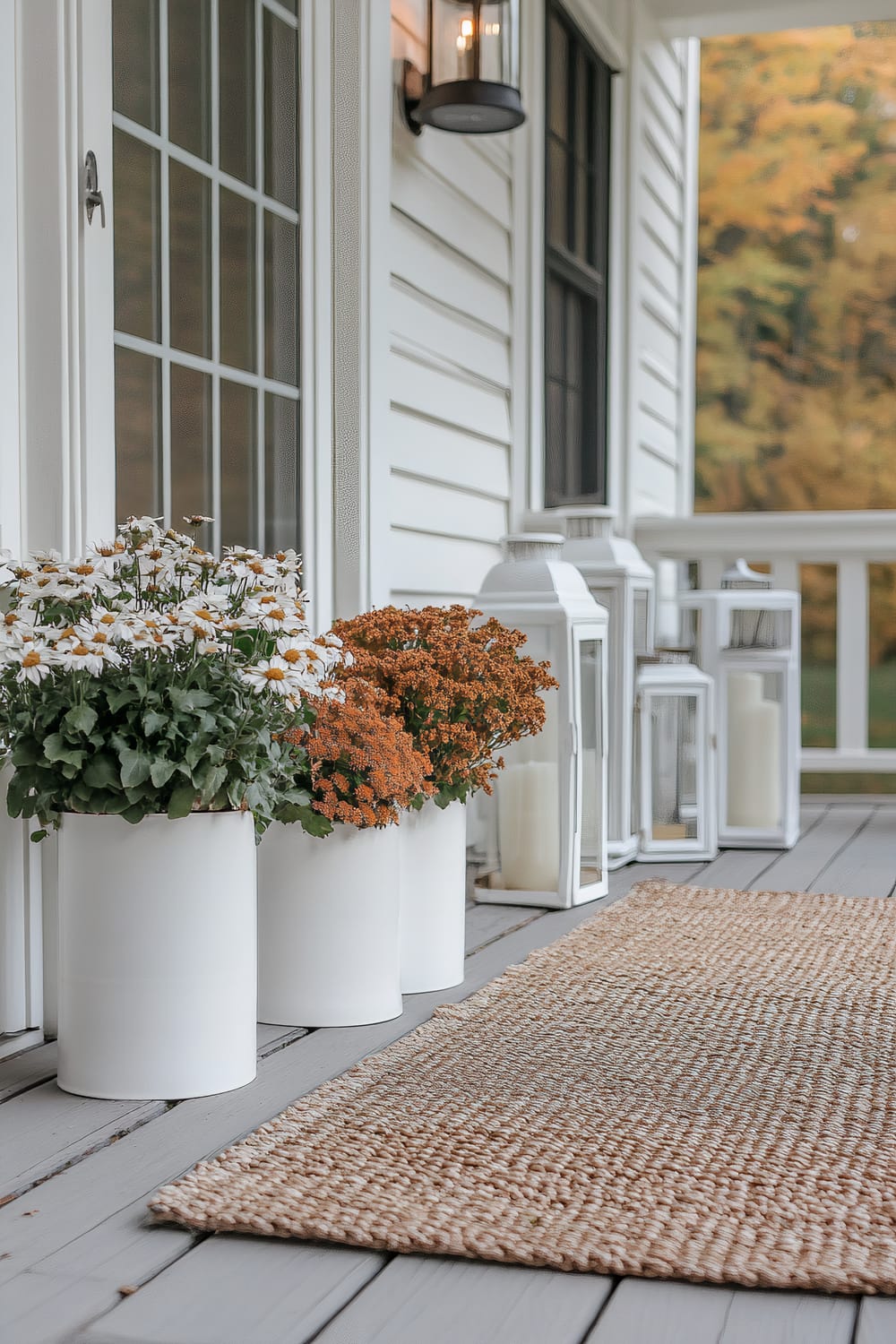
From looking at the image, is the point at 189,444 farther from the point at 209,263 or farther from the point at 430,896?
the point at 430,896

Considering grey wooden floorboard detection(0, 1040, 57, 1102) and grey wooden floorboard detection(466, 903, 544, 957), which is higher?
grey wooden floorboard detection(0, 1040, 57, 1102)

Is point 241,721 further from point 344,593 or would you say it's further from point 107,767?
point 344,593

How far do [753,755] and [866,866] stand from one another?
0.40m

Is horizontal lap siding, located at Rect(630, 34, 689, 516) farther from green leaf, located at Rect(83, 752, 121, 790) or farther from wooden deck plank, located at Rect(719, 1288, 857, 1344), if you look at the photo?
wooden deck plank, located at Rect(719, 1288, 857, 1344)

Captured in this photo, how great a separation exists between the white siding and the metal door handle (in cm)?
306

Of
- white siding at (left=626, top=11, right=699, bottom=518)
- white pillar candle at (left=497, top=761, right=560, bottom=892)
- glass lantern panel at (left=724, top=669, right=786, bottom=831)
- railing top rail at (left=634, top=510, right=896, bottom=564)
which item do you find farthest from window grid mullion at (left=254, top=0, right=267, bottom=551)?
white siding at (left=626, top=11, right=699, bottom=518)

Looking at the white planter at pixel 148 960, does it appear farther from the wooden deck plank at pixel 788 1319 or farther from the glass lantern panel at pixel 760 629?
the glass lantern panel at pixel 760 629

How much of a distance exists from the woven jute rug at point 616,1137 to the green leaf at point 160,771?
38cm

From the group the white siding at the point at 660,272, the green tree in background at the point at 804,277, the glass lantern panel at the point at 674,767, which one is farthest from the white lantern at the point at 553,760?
the green tree in background at the point at 804,277

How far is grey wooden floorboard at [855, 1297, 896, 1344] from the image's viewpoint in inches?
41.3

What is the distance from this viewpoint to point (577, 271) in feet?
14.4

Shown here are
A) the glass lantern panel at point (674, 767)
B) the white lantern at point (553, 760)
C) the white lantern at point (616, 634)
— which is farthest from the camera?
the glass lantern panel at point (674, 767)

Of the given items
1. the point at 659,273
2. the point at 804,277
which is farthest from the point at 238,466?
the point at 804,277

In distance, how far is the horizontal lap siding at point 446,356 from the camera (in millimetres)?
3057
